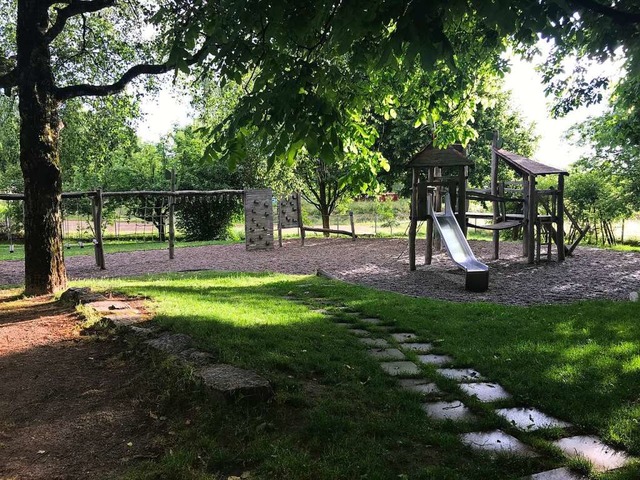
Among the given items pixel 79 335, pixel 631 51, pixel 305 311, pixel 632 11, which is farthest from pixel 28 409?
pixel 632 11

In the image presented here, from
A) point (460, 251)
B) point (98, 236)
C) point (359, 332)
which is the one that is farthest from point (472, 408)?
point (98, 236)

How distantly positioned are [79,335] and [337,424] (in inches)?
139

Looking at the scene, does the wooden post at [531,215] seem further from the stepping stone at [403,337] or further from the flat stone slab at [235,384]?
the flat stone slab at [235,384]

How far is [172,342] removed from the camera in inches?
169

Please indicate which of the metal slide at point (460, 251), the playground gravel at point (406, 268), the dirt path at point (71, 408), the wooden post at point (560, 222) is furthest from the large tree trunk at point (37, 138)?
the wooden post at point (560, 222)

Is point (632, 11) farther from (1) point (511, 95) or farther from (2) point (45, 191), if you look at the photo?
(1) point (511, 95)

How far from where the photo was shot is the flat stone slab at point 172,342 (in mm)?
4129

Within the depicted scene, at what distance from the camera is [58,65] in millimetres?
10375

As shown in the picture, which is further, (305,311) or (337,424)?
(305,311)

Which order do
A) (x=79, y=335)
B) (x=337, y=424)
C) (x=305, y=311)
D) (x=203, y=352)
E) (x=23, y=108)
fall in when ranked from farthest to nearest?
(x=23, y=108)
(x=305, y=311)
(x=79, y=335)
(x=203, y=352)
(x=337, y=424)

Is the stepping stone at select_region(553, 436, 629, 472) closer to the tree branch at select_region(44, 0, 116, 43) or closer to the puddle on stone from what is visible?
the puddle on stone

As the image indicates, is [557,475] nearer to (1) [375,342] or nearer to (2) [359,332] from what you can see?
(1) [375,342]

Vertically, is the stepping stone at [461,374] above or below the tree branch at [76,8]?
below

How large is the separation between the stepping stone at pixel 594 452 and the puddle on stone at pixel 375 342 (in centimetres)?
212
